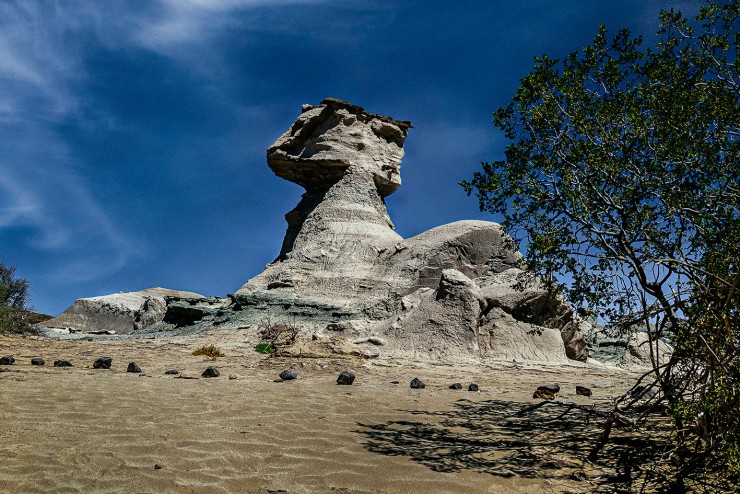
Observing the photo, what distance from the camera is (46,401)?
20.4ft

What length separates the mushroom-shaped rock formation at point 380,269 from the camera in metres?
15.2

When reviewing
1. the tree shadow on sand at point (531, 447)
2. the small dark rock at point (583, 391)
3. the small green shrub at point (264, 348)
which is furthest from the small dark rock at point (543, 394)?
the small green shrub at point (264, 348)

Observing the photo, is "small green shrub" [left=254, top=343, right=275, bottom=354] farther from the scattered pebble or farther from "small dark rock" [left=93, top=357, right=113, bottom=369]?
"small dark rock" [left=93, top=357, right=113, bottom=369]

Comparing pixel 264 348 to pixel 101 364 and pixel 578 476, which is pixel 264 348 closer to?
pixel 101 364

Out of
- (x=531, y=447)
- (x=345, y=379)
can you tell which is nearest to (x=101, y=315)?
(x=345, y=379)

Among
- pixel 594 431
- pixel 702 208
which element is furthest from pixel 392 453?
pixel 702 208

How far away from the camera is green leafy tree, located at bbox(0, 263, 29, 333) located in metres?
20.4

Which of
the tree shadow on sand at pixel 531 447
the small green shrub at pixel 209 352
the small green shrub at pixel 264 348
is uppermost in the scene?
the small green shrub at pixel 264 348

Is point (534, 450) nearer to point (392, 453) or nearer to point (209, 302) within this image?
point (392, 453)

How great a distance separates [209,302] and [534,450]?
2277 cm

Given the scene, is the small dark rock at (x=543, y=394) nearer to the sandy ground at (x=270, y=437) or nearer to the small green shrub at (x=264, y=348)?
the sandy ground at (x=270, y=437)

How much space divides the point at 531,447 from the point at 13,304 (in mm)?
31212

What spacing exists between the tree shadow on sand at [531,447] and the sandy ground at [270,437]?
0.02 meters

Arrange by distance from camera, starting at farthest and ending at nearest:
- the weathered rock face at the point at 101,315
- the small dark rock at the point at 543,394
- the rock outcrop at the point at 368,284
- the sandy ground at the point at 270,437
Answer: the weathered rock face at the point at 101,315 < the rock outcrop at the point at 368,284 < the small dark rock at the point at 543,394 < the sandy ground at the point at 270,437
